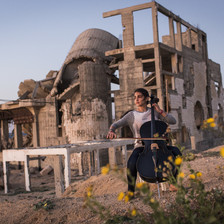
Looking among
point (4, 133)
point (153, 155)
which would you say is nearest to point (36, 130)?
point (4, 133)

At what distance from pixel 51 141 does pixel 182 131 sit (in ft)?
30.3

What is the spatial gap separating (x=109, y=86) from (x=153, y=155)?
16.6 meters

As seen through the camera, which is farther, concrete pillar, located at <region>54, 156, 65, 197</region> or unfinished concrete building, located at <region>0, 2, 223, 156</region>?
unfinished concrete building, located at <region>0, 2, 223, 156</region>

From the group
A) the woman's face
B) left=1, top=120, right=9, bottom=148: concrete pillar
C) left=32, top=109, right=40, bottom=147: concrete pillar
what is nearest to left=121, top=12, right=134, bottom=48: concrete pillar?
left=32, top=109, right=40, bottom=147: concrete pillar

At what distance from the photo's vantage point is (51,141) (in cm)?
2164

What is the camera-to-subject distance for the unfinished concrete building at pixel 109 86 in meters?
19.0

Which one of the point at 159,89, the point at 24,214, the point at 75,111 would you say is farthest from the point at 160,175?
the point at 75,111

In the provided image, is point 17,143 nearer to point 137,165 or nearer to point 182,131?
point 182,131

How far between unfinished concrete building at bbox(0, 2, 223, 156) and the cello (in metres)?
13.4

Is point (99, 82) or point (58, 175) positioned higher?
point (99, 82)

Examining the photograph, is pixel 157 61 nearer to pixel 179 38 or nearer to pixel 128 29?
pixel 128 29

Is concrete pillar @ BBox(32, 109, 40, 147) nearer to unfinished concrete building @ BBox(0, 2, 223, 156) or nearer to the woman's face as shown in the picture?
unfinished concrete building @ BBox(0, 2, 223, 156)

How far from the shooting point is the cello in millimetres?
4293

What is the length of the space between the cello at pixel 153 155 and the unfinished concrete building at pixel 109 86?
13.4m
